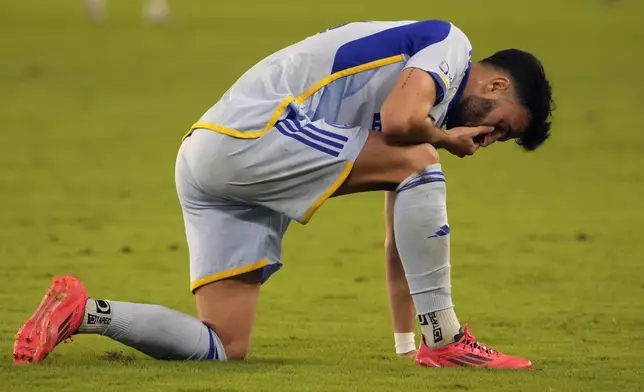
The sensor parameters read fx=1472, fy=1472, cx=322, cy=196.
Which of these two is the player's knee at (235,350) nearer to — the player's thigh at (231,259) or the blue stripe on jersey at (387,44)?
the player's thigh at (231,259)

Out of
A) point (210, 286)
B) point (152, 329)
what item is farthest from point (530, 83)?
point (152, 329)

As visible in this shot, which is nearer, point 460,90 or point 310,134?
point 310,134

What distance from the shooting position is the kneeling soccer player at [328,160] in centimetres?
518

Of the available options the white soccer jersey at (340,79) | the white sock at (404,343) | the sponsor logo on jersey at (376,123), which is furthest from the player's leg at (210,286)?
the white sock at (404,343)

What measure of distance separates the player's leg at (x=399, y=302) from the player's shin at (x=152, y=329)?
0.80 metres

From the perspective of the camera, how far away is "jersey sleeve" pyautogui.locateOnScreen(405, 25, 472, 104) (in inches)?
203

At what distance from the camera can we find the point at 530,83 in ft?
17.8

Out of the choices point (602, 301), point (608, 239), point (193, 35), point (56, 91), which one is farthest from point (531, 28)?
point (602, 301)

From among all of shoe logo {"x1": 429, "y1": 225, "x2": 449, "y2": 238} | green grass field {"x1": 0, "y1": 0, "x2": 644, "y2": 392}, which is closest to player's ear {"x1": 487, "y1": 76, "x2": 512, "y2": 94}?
shoe logo {"x1": 429, "y1": 225, "x2": 449, "y2": 238}

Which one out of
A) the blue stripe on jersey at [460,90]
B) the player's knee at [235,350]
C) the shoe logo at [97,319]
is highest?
the blue stripe on jersey at [460,90]

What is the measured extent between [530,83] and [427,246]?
0.75m

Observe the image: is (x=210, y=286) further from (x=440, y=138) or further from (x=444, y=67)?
(x=444, y=67)

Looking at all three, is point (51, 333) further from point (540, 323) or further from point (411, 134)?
point (540, 323)

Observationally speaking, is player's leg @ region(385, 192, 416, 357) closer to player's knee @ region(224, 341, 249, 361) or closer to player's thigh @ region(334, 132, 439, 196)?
player's thigh @ region(334, 132, 439, 196)
